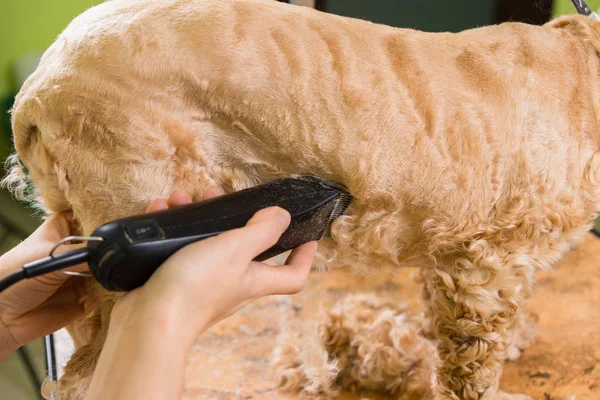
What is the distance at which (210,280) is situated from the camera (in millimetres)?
534

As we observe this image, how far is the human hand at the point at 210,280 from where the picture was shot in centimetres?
52

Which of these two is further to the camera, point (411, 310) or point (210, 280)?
point (411, 310)

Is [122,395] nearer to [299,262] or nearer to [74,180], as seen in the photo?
[299,262]

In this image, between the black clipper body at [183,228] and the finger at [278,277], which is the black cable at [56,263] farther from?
the finger at [278,277]

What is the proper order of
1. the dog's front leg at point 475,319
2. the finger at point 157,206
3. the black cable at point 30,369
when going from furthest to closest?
the black cable at point 30,369, the dog's front leg at point 475,319, the finger at point 157,206

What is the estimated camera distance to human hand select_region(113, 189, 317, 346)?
0.52m

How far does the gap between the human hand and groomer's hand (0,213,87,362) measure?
0.35m

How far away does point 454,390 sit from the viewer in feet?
3.39

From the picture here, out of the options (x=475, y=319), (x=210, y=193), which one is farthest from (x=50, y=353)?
(x=475, y=319)

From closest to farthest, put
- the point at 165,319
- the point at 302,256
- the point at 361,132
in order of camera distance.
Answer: the point at 165,319
the point at 302,256
the point at 361,132

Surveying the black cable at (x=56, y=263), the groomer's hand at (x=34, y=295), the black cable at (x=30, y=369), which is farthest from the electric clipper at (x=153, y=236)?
the black cable at (x=30, y=369)

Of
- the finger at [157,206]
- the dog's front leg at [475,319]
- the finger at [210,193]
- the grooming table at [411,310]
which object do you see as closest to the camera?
the finger at [157,206]

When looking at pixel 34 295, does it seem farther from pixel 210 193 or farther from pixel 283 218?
pixel 283 218

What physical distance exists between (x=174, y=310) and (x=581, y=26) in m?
0.89
